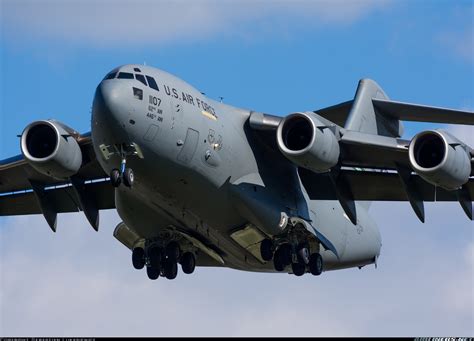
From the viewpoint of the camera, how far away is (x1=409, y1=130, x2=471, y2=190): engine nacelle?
22.1 m

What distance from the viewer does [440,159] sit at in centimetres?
2239

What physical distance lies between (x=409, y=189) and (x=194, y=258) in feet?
14.9

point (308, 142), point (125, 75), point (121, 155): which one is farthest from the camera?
point (308, 142)

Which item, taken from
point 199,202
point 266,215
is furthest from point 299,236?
point 199,202

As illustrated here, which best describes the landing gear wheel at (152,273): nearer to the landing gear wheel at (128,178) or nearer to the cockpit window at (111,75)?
the landing gear wheel at (128,178)

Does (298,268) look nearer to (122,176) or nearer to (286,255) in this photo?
(286,255)

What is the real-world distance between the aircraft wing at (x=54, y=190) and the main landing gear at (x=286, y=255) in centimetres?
338

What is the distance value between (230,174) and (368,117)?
4.97m

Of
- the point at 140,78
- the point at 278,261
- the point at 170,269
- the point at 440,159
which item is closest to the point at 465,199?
the point at 440,159

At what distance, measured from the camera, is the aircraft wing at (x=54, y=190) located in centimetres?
2466

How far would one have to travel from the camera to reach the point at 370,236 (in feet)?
87.5

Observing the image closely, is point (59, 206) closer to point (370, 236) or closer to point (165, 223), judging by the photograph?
point (165, 223)

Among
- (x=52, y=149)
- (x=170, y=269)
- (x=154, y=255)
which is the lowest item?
(x=170, y=269)

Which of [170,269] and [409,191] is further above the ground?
[409,191]
